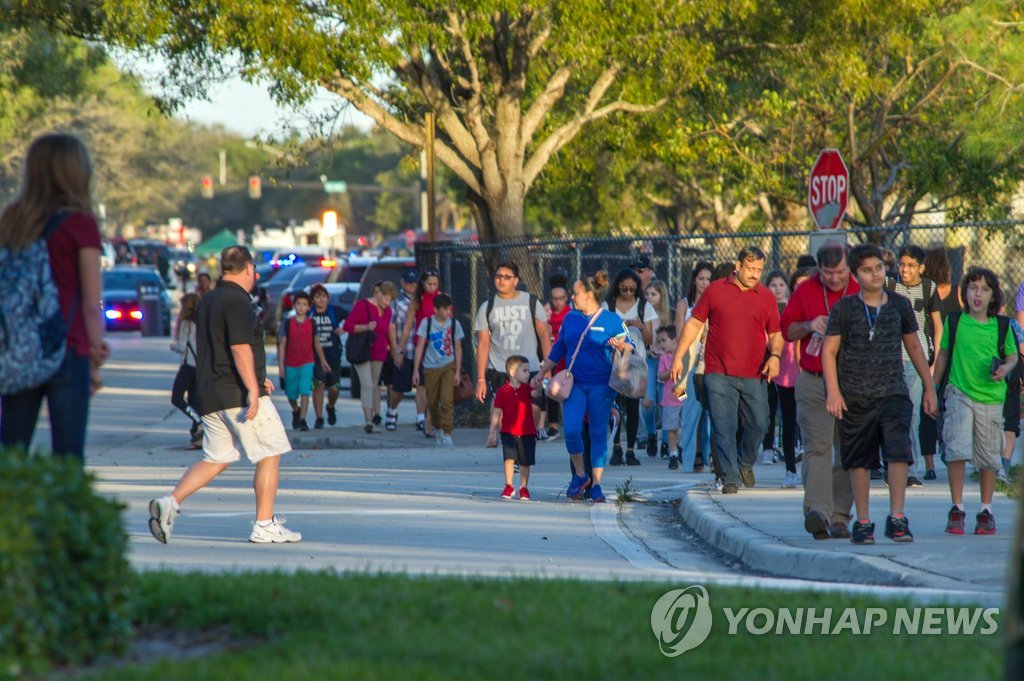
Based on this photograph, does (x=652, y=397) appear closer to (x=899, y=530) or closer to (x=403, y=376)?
(x=403, y=376)

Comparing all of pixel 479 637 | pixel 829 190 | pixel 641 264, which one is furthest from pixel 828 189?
pixel 479 637

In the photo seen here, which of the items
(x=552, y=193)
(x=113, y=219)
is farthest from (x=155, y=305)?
(x=113, y=219)

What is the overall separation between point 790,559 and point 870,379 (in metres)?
1.22

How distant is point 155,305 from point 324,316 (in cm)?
2592

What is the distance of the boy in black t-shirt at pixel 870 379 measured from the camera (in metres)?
9.51

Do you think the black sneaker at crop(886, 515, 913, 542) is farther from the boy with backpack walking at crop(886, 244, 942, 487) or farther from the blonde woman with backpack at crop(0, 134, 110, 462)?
the blonde woman with backpack at crop(0, 134, 110, 462)

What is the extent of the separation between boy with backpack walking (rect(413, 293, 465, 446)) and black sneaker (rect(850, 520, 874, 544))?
8.22 meters

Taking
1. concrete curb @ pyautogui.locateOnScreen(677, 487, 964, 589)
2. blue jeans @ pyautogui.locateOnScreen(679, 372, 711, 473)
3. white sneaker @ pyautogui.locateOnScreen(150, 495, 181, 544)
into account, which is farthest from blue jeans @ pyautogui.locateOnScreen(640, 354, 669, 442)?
white sneaker @ pyautogui.locateOnScreen(150, 495, 181, 544)

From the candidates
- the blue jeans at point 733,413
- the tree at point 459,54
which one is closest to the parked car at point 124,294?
the tree at point 459,54

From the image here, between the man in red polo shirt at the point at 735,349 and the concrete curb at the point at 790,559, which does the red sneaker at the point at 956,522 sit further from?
the man in red polo shirt at the point at 735,349

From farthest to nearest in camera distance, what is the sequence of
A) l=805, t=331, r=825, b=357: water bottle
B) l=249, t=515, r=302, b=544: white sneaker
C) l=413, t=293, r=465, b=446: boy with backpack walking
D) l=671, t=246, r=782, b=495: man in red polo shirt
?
l=413, t=293, r=465, b=446: boy with backpack walking, l=671, t=246, r=782, b=495: man in red polo shirt, l=249, t=515, r=302, b=544: white sneaker, l=805, t=331, r=825, b=357: water bottle

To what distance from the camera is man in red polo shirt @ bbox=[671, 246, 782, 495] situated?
12.1m

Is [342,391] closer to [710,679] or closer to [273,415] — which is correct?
[273,415]

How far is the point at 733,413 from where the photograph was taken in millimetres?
12328
